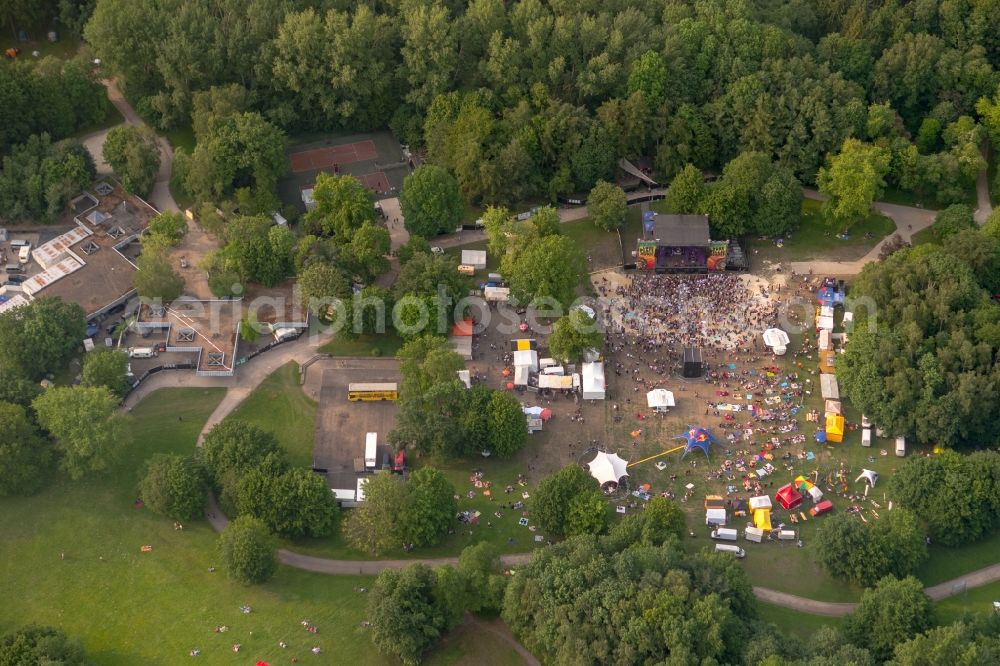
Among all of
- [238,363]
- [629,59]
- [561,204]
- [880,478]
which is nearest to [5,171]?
[238,363]

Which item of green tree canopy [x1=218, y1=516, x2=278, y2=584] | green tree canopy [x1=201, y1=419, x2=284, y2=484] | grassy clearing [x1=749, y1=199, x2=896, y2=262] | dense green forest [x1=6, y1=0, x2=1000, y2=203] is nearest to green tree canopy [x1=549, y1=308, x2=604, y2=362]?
dense green forest [x1=6, y1=0, x2=1000, y2=203]

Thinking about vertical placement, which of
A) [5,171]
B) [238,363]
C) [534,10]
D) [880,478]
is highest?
[534,10]

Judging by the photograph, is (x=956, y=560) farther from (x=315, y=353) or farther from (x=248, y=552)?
(x=315, y=353)

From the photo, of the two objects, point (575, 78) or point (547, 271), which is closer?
point (547, 271)

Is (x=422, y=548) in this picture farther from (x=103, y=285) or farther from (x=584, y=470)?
(x=103, y=285)

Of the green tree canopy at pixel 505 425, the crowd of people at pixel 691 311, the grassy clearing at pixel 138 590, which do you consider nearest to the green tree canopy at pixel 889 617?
the green tree canopy at pixel 505 425

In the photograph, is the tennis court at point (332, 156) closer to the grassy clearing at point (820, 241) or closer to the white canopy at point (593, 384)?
the white canopy at point (593, 384)

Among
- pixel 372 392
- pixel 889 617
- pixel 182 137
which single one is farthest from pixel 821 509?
pixel 182 137
